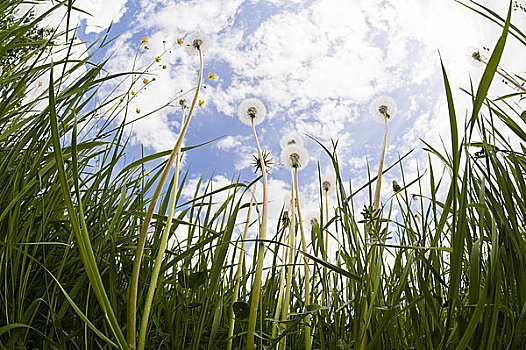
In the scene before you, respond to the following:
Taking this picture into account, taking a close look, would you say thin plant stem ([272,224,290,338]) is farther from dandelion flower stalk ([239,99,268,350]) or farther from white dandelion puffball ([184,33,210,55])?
white dandelion puffball ([184,33,210,55])

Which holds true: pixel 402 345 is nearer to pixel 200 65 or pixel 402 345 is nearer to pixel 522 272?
pixel 522 272

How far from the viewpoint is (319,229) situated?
3.54 ft

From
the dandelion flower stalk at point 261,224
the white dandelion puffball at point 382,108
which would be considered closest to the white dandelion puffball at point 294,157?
the dandelion flower stalk at point 261,224

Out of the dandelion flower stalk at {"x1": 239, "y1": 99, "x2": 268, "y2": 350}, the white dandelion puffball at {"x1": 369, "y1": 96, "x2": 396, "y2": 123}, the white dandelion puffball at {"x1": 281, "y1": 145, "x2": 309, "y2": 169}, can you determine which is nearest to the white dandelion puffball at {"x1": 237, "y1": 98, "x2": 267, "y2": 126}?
the dandelion flower stalk at {"x1": 239, "y1": 99, "x2": 268, "y2": 350}

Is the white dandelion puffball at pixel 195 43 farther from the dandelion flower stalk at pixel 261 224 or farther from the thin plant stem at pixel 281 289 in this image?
the thin plant stem at pixel 281 289

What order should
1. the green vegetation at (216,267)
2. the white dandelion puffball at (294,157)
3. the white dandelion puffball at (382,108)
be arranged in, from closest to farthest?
the green vegetation at (216,267)
the white dandelion puffball at (294,157)
the white dandelion puffball at (382,108)

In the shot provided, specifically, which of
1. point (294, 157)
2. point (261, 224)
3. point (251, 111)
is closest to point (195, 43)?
point (251, 111)

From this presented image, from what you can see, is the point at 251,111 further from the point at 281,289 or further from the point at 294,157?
the point at 281,289

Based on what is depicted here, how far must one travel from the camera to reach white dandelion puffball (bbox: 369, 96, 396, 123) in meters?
1.60

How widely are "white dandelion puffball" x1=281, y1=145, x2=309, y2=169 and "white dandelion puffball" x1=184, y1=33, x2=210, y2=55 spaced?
444 millimetres

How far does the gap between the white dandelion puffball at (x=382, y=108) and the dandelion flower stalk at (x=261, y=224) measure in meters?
0.49

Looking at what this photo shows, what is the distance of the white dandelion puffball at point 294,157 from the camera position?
4.31 feet

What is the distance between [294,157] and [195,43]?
503mm

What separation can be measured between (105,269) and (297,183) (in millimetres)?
543
